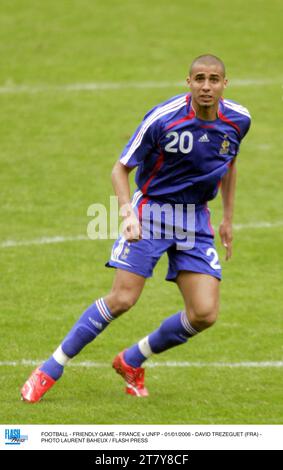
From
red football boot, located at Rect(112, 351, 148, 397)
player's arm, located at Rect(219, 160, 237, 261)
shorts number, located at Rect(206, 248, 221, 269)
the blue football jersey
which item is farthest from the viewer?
player's arm, located at Rect(219, 160, 237, 261)

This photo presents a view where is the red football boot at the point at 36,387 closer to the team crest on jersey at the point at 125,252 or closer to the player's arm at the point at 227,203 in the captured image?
the team crest on jersey at the point at 125,252

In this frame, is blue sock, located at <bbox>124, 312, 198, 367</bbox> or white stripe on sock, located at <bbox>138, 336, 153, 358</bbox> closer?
blue sock, located at <bbox>124, 312, 198, 367</bbox>

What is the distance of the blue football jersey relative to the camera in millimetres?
8617

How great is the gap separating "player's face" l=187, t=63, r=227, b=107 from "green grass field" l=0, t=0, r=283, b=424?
2.11 meters

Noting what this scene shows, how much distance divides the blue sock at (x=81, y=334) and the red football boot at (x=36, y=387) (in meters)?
0.05

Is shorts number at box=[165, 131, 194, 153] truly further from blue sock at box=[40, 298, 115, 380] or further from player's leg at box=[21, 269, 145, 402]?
blue sock at box=[40, 298, 115, 380]

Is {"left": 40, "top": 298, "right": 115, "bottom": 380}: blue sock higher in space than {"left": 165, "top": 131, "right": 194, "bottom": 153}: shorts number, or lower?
lower

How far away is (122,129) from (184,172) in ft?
31.6

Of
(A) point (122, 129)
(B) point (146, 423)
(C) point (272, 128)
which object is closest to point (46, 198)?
(A) point (122, 129)

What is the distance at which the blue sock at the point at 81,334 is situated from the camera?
28.9 feet

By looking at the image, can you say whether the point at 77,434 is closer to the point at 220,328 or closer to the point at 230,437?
the point at 230,437

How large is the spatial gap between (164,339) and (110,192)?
677 centimetres

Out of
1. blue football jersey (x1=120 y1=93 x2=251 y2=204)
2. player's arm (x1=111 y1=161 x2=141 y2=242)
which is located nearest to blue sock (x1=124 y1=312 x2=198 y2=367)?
blue football jersey (x1=120 y1=93 x2=251 y2=204)

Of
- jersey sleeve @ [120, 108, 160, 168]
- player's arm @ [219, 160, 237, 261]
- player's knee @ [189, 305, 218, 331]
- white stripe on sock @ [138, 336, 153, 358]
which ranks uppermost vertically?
jersey sleeve @ [120, 108, 160, 168]
